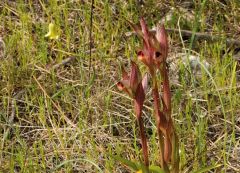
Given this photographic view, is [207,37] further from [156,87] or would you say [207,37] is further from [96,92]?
[156,87]

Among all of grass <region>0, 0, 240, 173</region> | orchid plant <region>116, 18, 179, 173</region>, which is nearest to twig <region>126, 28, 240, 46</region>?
grass <region>0, 0, 240, 173</region>

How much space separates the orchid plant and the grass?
0.54 feet

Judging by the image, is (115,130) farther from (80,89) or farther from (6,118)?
(6,118)

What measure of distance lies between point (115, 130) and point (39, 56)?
0.55 meters

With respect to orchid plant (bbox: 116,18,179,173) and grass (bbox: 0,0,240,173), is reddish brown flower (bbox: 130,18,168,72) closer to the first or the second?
orchid plant (bbox: 116,18,179,173)

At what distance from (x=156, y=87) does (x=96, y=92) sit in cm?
74

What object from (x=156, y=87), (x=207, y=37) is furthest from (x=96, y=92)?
(x=156, y=87)

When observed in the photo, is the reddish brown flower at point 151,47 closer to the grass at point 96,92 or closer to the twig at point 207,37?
the grass at point 96,92

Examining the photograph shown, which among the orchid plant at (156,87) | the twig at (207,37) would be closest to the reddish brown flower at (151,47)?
the orchid plant at (156,87)

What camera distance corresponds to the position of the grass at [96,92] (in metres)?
1.85

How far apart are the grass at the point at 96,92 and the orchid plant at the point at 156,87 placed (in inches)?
6.5

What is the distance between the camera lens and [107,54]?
7.84 ft

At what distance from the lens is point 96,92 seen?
2152 mm

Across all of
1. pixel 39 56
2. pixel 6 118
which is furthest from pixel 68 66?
pixel 6 118
